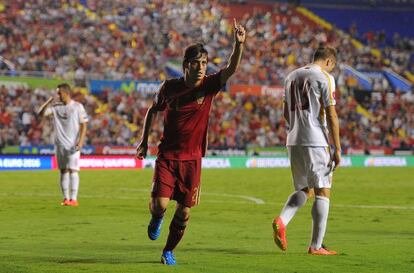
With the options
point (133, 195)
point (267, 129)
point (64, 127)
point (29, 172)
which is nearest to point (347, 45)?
point (267, 129)

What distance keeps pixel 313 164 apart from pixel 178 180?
1804 mm

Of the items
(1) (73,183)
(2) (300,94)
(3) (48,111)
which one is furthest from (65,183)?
(2) (300,94)

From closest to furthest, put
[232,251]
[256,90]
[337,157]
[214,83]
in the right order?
[214,83]
[337,157]
[232,251]
[256,90]

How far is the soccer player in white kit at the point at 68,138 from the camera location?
68.2 ft

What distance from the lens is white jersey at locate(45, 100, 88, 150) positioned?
20922 millimetres

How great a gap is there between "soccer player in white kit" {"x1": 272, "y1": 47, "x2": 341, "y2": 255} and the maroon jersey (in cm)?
143

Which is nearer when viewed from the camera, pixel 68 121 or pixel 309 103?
pixel 309 103

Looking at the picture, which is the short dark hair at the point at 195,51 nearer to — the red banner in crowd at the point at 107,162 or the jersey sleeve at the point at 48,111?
the jersey sleeve at the point at 48,111

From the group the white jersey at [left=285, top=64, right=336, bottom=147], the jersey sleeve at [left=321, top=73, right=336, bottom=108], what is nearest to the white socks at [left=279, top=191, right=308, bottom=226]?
the white jersey at [left=285, top=64, right=336, bottom=147]

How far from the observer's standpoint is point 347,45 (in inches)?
2441

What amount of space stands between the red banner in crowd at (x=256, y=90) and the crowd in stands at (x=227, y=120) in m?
0.48

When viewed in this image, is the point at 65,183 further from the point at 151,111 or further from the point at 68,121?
the point at 151,111

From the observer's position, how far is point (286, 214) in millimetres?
11445

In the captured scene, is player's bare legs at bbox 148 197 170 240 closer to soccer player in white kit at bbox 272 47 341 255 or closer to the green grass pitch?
the green grass pitch
